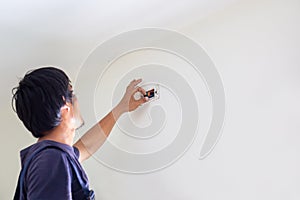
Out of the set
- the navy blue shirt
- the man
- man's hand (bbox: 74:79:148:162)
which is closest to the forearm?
man's hand (bbox: 74:79:148:162)

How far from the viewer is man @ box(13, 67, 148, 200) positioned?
963 millimetres

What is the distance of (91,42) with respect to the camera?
1.77 meters

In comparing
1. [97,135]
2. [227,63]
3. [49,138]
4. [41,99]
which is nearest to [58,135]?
[49,138]

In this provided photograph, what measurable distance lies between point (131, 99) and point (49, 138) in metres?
0.56

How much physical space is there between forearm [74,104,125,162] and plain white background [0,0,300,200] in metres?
0.23

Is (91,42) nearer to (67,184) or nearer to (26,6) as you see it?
(26,6)

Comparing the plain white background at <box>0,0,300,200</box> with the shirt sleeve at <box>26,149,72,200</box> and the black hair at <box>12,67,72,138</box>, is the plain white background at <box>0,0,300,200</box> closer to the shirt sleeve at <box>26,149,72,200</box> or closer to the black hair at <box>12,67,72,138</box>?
the black hair at <box>12,67,72,138</box>

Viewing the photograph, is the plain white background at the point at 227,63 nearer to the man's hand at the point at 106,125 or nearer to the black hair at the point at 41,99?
the man's hand at the point at 106,125

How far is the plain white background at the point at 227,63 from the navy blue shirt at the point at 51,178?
2.03 feet

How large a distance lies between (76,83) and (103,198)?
685 mm

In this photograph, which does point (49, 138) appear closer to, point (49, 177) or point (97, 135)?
point (49, 177)

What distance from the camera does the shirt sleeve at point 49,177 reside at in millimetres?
947

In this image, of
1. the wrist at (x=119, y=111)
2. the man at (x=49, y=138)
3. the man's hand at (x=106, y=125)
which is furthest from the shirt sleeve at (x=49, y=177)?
the wrist at (x=119, y=111)

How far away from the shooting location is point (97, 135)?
1.65m
